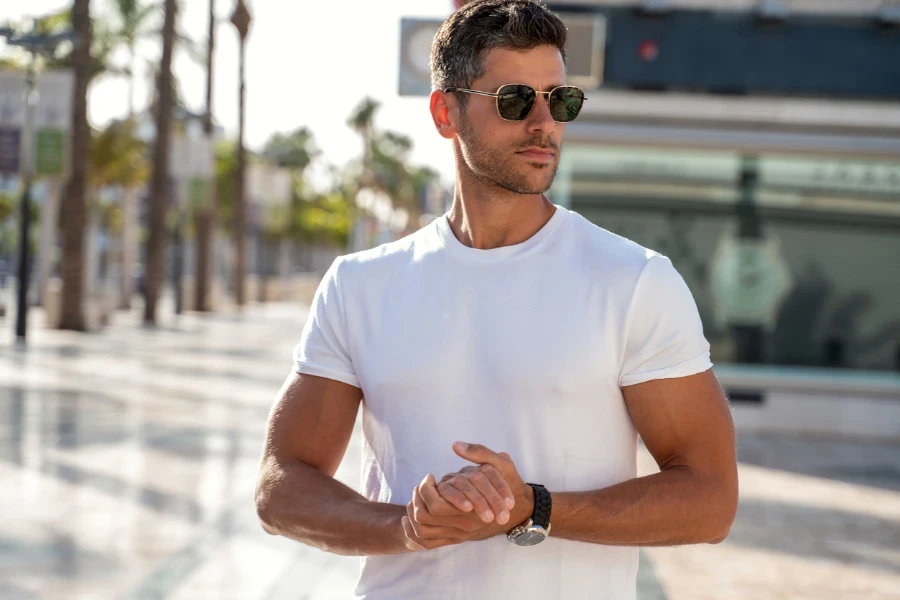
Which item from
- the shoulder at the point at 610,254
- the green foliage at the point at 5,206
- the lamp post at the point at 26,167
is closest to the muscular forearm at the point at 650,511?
the shoulder at the point at 610,254

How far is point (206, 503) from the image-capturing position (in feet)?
29.9

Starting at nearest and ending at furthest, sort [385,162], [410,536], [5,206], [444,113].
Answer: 1. [410,536]
2. [444,113]
3. [5,206]
4. [385,162]

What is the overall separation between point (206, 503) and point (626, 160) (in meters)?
7.49

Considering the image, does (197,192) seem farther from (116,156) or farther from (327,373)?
(327,373)

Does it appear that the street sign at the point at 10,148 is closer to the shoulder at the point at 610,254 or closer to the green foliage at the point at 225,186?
the shoulder at the point at 610,254

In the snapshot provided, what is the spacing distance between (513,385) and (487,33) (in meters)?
0.69

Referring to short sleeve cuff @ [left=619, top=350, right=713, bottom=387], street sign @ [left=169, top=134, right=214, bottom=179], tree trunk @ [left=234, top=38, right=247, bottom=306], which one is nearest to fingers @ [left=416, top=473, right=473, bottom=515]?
short sleeve cuff @ [left=619, top=350, right=713, bottom=387]

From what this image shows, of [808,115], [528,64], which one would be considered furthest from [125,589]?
[808,115]

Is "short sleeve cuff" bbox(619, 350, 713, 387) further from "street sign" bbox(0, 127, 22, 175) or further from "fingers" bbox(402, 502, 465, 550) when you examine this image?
"street sign" bbox(0, 127, 22, 175)

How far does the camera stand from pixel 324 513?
98.1 inches

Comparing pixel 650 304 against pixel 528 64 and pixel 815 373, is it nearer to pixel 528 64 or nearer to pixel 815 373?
pixel 528 64

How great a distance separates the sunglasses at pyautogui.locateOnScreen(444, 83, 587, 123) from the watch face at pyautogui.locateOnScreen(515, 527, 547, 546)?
791mm

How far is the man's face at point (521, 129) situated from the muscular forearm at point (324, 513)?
665 mm

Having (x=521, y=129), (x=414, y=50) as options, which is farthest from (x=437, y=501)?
(x=414, y=50)
